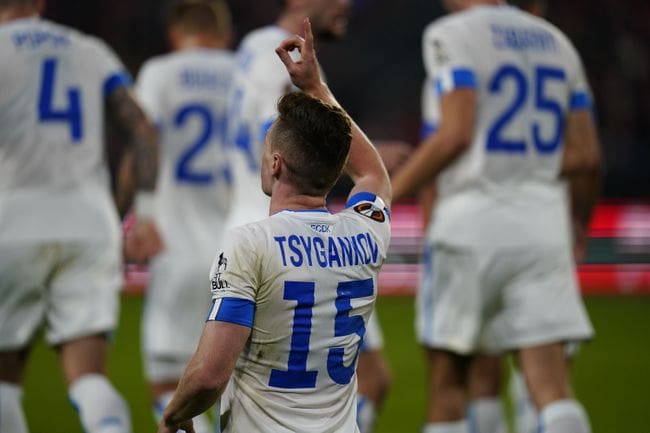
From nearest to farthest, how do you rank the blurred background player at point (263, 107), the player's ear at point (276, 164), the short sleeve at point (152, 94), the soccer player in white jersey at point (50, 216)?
the player's ear at point (276, 164) → the soccer player in white jersey at point (50, 216) → the blurred background player at point (263, 107) → the short sleeve at point (152, 94)

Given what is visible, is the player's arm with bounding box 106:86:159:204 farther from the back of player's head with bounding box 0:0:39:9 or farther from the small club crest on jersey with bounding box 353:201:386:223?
the small club crest on jersey with bounding box 353:201:386:223

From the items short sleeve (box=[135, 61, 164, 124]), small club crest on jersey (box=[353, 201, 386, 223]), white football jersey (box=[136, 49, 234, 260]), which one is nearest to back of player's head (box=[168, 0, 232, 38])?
white football jersey (box=[136, 49, 234, 260])

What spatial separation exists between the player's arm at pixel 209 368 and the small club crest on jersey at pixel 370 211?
603 millimetres

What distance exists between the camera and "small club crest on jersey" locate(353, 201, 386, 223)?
3.67 m

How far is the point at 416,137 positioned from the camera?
17.5 metres

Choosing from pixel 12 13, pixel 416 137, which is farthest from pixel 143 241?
pixel 416 137

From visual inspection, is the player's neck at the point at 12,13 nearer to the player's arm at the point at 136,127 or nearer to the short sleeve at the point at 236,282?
the player's arm at the point at 136,127

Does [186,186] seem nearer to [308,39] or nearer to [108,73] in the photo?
[108,73]

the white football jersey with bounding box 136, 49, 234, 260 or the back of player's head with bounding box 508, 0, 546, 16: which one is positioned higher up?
the back of player's head with bounding box 508, 0, 546, 16

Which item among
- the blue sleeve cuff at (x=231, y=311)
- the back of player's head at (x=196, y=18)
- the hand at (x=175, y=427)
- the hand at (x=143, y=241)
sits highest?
the back of player's head at (x=196, y=18)

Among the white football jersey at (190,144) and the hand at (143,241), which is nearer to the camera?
the hand at (143,241)

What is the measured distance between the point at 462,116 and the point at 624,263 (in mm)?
10548

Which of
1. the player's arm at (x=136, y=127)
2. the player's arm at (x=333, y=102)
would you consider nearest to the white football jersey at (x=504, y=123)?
the player's arm at (x=136, y=127)

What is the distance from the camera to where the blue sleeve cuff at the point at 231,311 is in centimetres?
324
